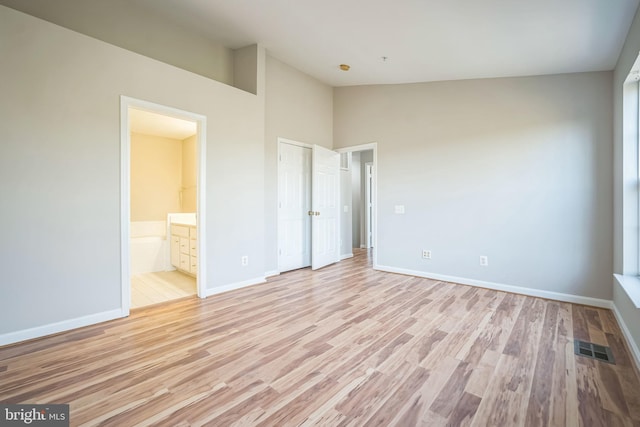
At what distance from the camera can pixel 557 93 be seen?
3.47 m

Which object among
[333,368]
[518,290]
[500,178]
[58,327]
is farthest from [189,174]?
[518,290]

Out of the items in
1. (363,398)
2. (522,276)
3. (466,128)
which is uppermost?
(466,128)

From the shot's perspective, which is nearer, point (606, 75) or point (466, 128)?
point (606, 75)

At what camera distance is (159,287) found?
3.97 meters

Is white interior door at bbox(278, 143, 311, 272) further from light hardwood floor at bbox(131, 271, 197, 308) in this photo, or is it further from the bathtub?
the bathtub

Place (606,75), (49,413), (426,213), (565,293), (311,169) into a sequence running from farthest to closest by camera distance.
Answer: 1. (311,169)
2. (426,213)
3. (565,293)
4. (606,75)
5. (49,413)

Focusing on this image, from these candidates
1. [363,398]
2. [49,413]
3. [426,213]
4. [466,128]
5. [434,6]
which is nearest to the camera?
[49,413]

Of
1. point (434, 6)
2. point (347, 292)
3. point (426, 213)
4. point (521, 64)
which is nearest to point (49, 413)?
point (347, 292)

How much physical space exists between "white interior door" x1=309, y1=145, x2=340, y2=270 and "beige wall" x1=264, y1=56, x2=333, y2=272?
402mm

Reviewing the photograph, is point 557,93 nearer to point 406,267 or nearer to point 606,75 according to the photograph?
point 606,75

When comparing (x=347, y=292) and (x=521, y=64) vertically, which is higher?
(x=521, y=64)

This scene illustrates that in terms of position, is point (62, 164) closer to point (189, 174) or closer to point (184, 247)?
point (184, 247)

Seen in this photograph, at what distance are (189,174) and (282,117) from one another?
8.03 feet

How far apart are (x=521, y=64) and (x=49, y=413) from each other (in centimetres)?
500
